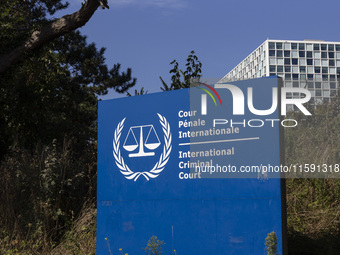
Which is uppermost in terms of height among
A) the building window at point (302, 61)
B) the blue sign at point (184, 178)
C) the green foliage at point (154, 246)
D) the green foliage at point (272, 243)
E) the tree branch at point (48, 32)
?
the building window at point (302, 61)

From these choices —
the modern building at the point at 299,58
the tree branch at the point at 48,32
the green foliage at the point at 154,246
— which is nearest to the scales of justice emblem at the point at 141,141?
the green foliage at the point at 154,246

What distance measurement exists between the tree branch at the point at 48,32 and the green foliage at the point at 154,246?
276 inches

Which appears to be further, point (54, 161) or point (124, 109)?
point (54, 161)

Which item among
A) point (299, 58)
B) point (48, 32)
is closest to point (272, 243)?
point (48, 32)

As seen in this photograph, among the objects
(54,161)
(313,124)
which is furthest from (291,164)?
(54,161)

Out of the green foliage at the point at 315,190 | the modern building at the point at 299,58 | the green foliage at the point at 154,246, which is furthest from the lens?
the modern building at the point at 299,58

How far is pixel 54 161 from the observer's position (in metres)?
11.4

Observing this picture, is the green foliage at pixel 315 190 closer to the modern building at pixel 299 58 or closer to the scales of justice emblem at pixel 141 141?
the scales of justice emblem at pixel 141 141

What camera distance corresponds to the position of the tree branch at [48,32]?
13.7m

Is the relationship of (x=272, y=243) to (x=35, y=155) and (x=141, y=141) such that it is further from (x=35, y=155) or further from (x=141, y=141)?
(x=35, y=155)

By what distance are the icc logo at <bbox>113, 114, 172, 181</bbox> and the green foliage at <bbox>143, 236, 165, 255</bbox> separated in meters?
0.88

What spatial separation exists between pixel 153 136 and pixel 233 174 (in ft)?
4.60

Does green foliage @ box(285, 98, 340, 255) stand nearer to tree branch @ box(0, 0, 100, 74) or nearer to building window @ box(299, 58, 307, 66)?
tree branch @ box(0, 0, 100, 74)

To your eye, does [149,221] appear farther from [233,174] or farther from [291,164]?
[291,164]
